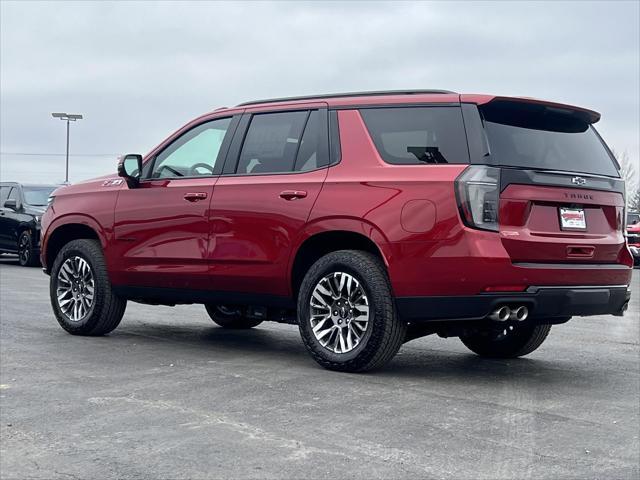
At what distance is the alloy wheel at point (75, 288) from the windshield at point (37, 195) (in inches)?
533

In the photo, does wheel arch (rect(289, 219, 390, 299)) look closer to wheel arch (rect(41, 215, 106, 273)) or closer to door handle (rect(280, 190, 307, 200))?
door handle (rect(280, 190, 307, 200))

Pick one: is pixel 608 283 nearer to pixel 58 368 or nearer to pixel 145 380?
pixel 145 380

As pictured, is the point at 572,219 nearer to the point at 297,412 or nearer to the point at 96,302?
the point at 297,412

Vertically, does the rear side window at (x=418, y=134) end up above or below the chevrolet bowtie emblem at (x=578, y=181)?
above

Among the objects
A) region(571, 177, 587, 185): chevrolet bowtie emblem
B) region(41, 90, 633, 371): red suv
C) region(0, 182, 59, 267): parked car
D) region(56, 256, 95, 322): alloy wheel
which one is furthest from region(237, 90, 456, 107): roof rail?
region(0, 182, 59, 267): parked car

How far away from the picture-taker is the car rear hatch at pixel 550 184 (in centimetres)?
629

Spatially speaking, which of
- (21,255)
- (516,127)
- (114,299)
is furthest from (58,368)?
(21,255)

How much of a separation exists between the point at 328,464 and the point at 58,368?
3.03 meters

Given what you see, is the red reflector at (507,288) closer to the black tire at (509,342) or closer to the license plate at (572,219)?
the license plate at (572,219)

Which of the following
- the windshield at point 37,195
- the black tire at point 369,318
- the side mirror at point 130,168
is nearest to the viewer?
the black tire at point 369,318

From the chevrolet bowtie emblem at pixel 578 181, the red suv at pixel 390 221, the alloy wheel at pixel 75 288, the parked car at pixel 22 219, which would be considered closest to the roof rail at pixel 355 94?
the red suv at pixel 390 221

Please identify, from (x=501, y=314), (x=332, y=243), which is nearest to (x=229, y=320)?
(x=332, y=243)

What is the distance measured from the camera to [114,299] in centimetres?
852

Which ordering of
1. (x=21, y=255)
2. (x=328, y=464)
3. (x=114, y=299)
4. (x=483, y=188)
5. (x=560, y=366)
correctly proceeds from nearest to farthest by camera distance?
(x=328, y=464) < (x=483, y=188) < (x=560, y=366) < (x=114, y=299) < (x=21, y=255)
